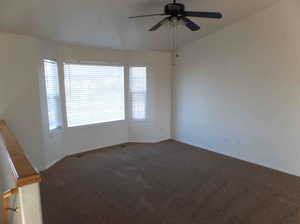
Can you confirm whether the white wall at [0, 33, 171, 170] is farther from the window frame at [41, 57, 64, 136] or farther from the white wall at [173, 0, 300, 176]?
the white wall at [173, 0, 300, 176]

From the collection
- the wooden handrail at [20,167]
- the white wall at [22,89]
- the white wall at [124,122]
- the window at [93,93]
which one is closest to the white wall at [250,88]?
the white wall at [124,122]

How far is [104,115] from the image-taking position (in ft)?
15.4

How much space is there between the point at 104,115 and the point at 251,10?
3586 millimetres

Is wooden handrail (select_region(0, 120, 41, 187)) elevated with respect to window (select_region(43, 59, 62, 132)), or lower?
lower

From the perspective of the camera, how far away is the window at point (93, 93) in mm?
4168

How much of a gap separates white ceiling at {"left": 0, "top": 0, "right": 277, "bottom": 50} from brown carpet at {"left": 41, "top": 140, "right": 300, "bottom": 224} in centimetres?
238

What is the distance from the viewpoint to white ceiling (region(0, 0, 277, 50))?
2641mm

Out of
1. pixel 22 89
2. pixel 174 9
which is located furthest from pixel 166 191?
pixel 22 89

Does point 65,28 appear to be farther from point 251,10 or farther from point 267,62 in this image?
point 267,62

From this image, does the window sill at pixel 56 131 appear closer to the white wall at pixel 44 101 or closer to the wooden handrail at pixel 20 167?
the white wall at pixel 44 101

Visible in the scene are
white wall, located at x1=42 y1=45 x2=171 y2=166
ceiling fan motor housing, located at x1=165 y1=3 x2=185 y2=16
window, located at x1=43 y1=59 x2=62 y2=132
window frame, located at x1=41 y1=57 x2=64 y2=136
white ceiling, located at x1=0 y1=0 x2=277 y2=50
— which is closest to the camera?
ceiling fan motor housing, located at x1=165 y1=3 x2=185 y2=16

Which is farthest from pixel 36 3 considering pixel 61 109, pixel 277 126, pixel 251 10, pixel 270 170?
pixel 270 170

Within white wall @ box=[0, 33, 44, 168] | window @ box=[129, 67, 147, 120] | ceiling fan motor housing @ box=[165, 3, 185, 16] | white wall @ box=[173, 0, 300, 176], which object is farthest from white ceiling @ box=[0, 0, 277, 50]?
window @ box=[129, 67, 147, 120]

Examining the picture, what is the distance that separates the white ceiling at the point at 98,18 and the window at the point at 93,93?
1.94ft
